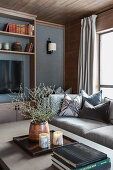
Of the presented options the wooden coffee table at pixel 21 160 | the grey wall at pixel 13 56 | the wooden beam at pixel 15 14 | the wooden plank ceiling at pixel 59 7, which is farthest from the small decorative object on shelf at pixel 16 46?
the wooden coffee table at pixel 21 160

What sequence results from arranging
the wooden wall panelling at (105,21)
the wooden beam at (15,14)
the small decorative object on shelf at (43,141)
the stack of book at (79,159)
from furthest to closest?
1. the wooden beam at (15,14)
2. the wooden wall panelling at (105,21)
3. the small decorative object on shelf at (43,141)
4. the stack of book at (79,159)

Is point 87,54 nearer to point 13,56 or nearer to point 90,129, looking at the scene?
point 13,56

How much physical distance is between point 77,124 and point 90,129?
0.23 metres

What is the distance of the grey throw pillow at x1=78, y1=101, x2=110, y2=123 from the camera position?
108 inches

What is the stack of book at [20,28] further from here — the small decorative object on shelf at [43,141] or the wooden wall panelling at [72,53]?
the small decorative object on shelf at [43,141]

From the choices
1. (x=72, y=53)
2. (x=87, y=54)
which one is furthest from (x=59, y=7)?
(x=72, y=53)

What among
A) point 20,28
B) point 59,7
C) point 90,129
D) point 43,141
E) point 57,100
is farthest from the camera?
point 20,28

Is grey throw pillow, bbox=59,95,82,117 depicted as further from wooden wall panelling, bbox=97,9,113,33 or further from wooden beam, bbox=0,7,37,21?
wooden beam, bbox=0,7,37,21

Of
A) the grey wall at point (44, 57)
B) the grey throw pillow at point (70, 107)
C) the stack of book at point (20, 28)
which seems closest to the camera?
the grey throw pillow at point (70, 107)

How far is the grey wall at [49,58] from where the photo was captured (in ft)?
14.4

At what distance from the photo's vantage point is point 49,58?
4543 millimetres

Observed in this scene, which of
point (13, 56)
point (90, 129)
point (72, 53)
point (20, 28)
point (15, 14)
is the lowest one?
point (90, 129)

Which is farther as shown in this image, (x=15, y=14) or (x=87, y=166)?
(x=15, y=14)

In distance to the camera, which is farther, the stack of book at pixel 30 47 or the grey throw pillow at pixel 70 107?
the stack of book at pixel 30 47
